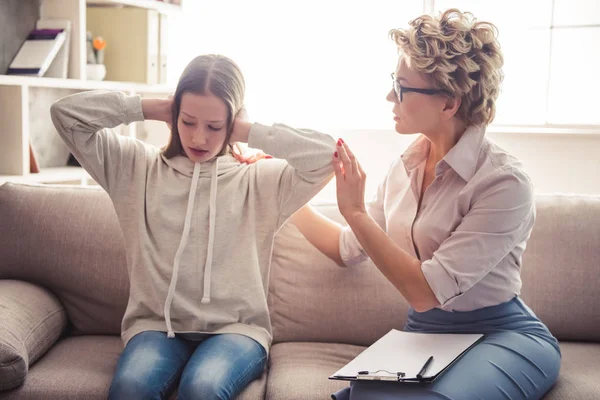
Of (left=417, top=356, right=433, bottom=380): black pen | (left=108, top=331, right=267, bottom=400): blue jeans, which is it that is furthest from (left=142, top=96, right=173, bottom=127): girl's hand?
(left=417, top=356, right=433, bottom=380): black pen

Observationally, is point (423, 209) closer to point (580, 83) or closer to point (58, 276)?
point (58, 276)

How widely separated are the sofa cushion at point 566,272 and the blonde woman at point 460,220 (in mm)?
365

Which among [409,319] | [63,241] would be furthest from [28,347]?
[409,319]

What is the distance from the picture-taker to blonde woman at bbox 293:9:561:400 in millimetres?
1651

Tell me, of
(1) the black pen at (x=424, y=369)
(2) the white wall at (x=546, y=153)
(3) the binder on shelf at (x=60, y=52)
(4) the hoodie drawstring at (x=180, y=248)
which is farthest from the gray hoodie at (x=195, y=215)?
(2) the white wall at (x=546, y=153)

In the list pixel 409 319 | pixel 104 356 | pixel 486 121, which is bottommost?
pixel 104 356

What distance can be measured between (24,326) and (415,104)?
1176 millimetres

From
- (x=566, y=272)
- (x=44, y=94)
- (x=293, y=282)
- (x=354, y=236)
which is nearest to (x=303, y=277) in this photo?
(x=293, y=282)

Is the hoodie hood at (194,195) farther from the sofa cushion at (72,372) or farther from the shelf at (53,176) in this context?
the shelf at (53,176)

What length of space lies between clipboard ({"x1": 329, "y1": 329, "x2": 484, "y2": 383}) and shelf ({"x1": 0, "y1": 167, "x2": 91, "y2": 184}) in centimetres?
178

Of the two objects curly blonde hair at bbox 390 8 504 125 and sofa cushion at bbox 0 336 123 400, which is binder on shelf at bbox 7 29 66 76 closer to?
sofa cushion at bbox 0 336 123 400

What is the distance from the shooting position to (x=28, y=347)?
184 centimetres

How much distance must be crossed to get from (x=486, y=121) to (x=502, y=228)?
0.30 metres

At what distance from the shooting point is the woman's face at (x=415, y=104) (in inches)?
68.7
